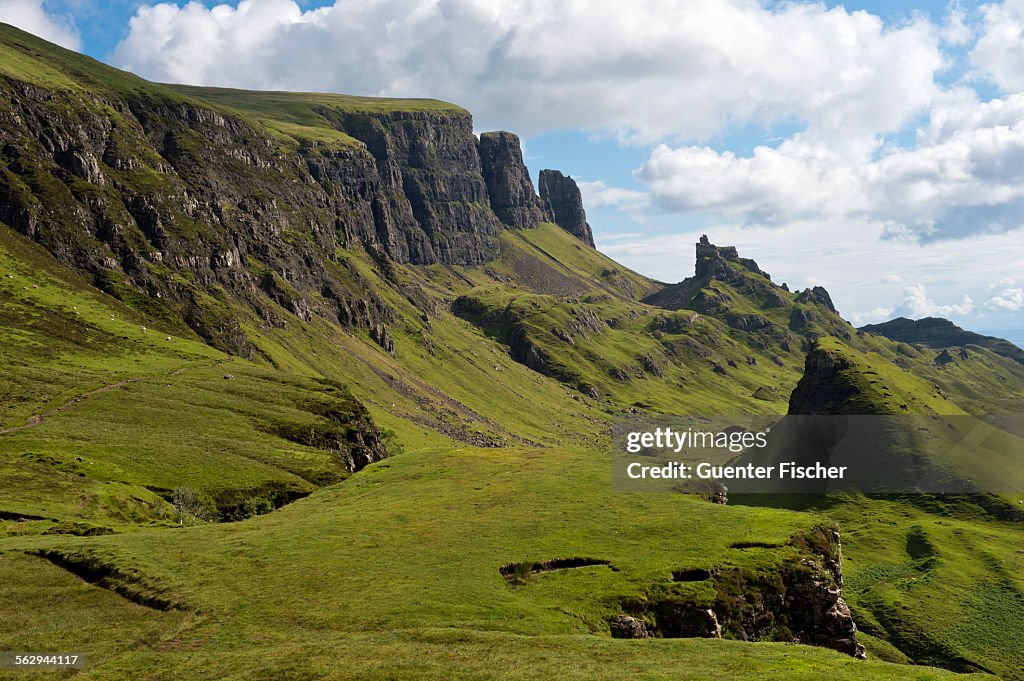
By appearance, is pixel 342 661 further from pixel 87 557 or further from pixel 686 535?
pixel 686 535

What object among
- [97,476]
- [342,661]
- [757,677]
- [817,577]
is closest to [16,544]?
[97,476]

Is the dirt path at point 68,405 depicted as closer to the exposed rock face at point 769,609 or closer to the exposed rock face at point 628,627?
the exposed rock face at point 628,627

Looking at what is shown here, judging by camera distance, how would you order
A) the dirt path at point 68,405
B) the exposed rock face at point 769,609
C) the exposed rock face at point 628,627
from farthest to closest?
the dirt path at point 68,405
the exposed rock face at point 769,609
the exposed rock face at point 628,627

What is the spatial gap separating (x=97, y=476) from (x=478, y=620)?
86465 millimetres

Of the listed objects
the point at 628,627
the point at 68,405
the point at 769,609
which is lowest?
the point at 769,609

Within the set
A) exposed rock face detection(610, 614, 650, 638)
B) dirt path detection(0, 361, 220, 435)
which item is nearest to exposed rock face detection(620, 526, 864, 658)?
exposed rock face detection(610, 614, 650, 638)

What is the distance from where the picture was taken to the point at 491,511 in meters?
98.4

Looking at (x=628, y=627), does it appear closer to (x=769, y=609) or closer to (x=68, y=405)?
(x=769, y=609)

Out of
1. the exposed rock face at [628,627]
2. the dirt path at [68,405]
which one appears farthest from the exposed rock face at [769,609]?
the dirt path at [68,405]

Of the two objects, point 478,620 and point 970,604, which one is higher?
point 478,620

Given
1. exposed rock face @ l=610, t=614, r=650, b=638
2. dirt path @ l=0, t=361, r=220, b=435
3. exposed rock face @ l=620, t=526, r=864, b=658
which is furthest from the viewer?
dirt path @ l=0, t=361, r=220, b=435

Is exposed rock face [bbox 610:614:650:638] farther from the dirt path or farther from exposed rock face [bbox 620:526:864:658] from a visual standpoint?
the dirt path

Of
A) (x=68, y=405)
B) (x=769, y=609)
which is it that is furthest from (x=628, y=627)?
(x=68, y=405)

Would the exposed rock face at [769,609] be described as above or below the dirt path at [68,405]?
below
